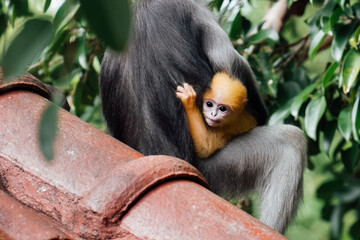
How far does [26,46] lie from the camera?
690 mm

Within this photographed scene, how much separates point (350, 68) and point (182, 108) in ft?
4.24

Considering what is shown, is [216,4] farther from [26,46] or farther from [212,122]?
[26,46]

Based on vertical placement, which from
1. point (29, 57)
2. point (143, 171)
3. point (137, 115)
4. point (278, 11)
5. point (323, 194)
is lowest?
point (323, 194)

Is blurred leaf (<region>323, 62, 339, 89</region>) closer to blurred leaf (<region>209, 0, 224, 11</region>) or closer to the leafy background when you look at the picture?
the leafy background

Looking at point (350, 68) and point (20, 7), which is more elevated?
point (20, 7)

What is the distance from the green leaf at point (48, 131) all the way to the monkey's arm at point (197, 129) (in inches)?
105

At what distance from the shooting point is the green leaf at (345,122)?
4.23 metres

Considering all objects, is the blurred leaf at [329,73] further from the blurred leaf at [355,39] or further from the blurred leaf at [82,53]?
the blurred leaf at [82,53]

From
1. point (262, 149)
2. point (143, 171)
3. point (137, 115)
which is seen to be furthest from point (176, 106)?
point (143, 171)

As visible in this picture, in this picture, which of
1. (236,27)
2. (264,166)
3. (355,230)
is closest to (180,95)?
(264,166)

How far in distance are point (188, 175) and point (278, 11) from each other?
4.40 meters

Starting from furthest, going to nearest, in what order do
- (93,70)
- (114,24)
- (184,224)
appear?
(93,70) < (184,224) < (114,24)

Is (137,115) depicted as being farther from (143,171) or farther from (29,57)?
(29,57)

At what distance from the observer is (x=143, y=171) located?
5.93 ft
